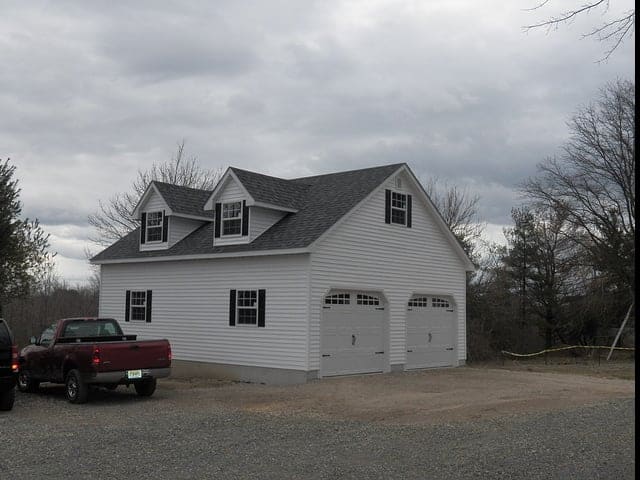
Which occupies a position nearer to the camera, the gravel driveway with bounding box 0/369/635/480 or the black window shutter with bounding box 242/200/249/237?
the gravel driveway with bounding box 0/369/635/480

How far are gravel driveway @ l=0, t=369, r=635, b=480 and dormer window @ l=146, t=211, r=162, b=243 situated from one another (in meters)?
10.2

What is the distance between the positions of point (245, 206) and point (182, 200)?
4.44 metres

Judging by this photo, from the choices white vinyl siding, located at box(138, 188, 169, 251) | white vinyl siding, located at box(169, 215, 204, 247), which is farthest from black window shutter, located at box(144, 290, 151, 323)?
white vinyl siding, located at box(169, 215, 204, 247)

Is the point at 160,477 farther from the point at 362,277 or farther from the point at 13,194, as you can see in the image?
the point at 13,194

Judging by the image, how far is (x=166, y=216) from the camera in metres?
24.0

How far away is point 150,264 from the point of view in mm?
23594

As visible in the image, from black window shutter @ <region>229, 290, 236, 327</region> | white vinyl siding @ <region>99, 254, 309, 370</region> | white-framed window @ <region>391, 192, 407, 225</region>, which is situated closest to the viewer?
Result: white vinyl siding @ <region>99, 254, 309, 370</region>

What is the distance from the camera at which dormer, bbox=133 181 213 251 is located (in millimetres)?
23875

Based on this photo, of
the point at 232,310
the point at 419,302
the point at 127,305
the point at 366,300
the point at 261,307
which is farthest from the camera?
the point at 127,305

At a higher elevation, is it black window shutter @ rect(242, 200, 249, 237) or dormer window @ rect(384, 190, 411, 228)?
dormer window @ rect(384, 190, 411, 228)

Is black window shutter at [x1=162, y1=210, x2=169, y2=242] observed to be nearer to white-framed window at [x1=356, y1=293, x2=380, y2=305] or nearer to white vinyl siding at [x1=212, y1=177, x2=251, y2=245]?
white vinyl siding at [x1=212, y1=177, x2=251, y2=245]

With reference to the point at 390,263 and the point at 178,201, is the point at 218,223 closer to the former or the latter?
the point at 178,201

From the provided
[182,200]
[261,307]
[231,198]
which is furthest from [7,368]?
[182,200]

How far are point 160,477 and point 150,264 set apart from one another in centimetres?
1605
